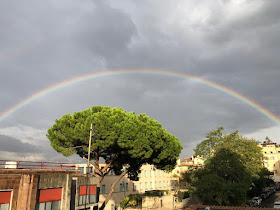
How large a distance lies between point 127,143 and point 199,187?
14885 millimetres

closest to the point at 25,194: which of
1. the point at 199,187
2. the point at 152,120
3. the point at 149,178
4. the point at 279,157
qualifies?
the point at 152,120

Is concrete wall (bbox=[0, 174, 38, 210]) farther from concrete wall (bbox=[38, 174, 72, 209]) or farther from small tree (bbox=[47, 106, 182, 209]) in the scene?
small tree (bbox=[47, 106, 182, 209])

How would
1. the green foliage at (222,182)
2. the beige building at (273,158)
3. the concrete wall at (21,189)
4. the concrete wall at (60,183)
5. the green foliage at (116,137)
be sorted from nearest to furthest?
the concrete wall at (21,189), the concrete wall at (60,183), the green foliage at (116,137), the green foliage at (222,182), the beige building at (273,158)

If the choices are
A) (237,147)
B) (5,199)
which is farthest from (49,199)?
(237,147)

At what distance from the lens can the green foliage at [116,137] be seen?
2917 centimetres

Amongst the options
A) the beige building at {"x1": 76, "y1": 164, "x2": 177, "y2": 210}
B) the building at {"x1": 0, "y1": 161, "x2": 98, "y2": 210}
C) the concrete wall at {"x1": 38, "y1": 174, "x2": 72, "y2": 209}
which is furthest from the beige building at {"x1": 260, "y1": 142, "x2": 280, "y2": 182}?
the concrete wall at {"x1": 38, "y1": 174, "x2": 72, "y2": 209}

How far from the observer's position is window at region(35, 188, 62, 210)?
821 inches

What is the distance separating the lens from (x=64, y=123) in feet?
102

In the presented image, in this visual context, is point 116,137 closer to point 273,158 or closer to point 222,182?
point 222,182

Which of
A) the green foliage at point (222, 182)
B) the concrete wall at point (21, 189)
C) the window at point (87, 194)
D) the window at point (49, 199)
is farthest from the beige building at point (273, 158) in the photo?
the concrete wall at point (21, 189)

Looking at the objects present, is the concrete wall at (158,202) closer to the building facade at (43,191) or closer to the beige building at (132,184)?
the beige building at (132,184)

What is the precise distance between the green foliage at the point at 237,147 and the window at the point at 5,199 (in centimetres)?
4387

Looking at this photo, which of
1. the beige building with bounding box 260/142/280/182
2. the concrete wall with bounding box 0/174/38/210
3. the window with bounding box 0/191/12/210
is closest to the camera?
the window with bounding box 0/191/12/210

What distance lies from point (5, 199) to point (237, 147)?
163 feet
